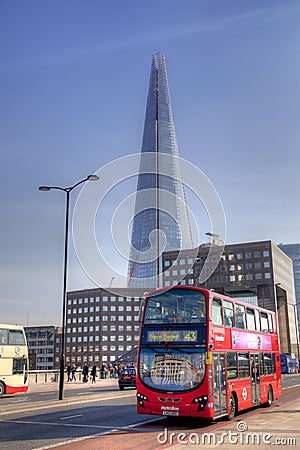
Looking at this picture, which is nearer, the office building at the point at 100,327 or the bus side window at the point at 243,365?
the bus side window at the point at 243,365

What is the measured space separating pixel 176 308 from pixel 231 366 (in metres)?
3.09

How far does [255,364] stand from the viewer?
19000 mm

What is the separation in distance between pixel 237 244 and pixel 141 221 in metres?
61.7

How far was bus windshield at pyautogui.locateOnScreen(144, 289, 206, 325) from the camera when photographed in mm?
15086

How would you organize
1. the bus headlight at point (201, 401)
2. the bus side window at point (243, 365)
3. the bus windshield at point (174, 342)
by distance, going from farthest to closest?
the bus side window at point (243, 365) < the bus windshield at point (174, 342) < the bus headlight at point (201, 401)

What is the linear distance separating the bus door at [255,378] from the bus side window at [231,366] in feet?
6.57

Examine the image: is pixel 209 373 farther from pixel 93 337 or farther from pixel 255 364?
pixel 93 337

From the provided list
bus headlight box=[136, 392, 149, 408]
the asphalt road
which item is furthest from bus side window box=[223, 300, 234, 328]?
bus headlight box=[136, 392, 149, 408]

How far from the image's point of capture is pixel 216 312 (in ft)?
51.2

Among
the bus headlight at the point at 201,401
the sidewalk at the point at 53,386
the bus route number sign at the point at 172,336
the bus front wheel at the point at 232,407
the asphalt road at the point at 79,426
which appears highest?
the bus route number sign at the point at 172,336

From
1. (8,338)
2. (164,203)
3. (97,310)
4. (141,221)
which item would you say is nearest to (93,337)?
(97,310)

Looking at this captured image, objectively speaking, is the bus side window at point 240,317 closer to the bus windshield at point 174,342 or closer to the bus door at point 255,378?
the bus door at point 255,378

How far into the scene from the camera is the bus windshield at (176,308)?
594 inches

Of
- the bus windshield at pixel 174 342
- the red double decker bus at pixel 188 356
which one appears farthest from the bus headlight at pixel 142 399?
the bus windshield at pixel 174 342
